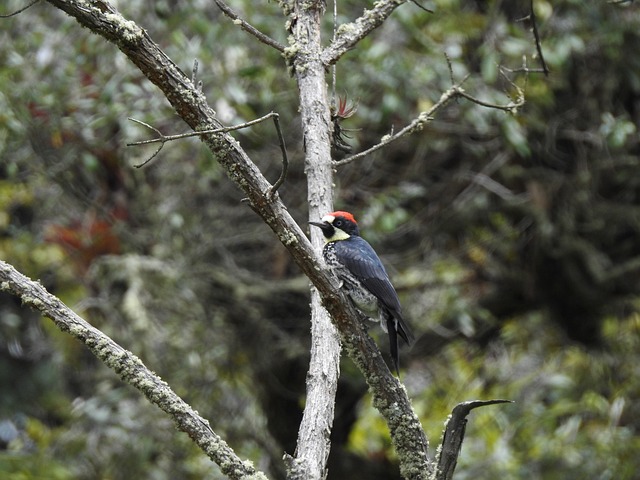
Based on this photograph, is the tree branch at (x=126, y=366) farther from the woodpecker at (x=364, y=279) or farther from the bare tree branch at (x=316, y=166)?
the woodpecker at (x=364, y=279)

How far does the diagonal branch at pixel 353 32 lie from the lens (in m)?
2.94

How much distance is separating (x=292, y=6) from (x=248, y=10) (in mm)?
1896

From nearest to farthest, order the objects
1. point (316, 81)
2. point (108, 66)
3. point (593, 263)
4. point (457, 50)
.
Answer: point (316, 81)
point (457, 50)
point (108, 66)
point (593, 263)

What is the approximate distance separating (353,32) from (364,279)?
901mm

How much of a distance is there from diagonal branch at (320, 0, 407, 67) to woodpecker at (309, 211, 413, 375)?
1.88 ft

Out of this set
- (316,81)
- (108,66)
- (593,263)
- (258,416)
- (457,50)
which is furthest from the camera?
(258,416)

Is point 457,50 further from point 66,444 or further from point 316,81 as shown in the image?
point 66,444

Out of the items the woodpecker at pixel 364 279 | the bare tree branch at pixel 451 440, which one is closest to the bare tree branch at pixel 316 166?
the woodpecker at pixel 364 279

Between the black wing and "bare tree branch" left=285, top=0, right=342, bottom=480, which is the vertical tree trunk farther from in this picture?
the black wing

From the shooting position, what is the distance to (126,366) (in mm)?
2170

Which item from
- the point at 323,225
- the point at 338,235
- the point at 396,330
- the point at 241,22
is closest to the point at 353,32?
the point at 241,22

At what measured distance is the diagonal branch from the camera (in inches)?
116

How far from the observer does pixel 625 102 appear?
19.2ft

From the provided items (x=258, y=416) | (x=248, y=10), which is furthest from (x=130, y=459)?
(x=248, y=10)
